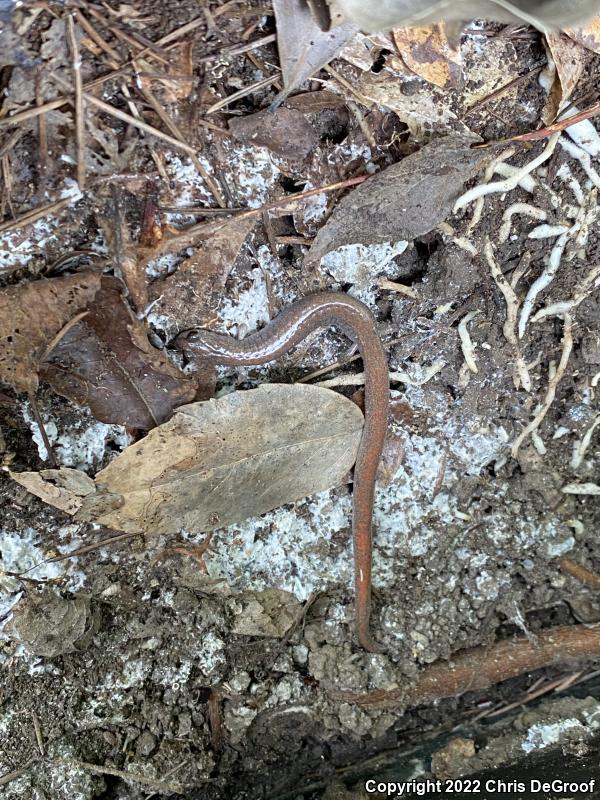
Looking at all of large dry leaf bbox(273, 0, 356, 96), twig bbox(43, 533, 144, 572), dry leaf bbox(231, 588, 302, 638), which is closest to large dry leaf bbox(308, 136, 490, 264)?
large dry leaf bbox(273, 0, 356, 96)

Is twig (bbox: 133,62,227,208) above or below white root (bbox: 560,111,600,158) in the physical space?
above

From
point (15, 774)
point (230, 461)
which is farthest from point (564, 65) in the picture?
point (15, 774)

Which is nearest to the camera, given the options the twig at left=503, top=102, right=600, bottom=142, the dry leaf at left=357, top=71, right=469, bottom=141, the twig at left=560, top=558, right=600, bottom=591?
the dry leaf at left=357, top=71, right=469, bottom=141

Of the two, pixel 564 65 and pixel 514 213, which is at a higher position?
pixel 564 65

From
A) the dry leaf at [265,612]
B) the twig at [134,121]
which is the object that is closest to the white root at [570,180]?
the twig at [134,121]

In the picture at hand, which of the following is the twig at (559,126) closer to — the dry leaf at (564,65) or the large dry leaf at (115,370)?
the dry leaf at (564,65)

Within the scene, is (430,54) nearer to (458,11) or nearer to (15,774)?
(458,11)

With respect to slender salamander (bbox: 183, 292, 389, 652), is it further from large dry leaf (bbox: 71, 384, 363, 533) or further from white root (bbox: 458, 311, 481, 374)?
white root (bbox: 458, 311, 481, 374)
